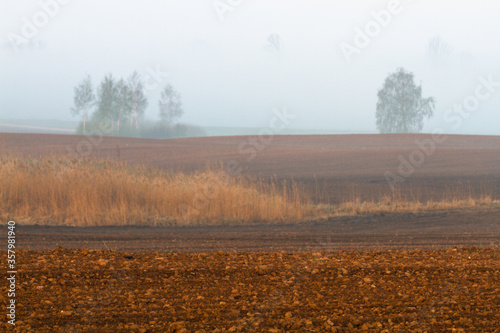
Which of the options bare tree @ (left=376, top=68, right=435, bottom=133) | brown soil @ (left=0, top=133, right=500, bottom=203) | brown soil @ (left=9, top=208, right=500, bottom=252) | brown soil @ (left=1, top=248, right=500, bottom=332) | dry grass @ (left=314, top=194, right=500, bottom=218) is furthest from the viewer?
bare tree @ (left=376, top=68, right=435, bottom=133)

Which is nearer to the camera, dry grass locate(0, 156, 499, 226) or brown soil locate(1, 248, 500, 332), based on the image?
brown soil locate(1, 248, 500, 332)

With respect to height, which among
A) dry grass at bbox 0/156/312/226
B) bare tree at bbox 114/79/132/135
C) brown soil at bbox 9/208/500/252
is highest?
bare tree at bbox 114/79/132/135

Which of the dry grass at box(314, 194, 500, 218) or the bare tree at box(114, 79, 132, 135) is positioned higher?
the bare tree at box(114, 79, 132, 135)

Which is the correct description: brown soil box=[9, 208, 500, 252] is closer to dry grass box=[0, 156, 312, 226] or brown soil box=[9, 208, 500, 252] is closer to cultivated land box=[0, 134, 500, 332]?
cultivated land box=[0, 134, 500, 332]

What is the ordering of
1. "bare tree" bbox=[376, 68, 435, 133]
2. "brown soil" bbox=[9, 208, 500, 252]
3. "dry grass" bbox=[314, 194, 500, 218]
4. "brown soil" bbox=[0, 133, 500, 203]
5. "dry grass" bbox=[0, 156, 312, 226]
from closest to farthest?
1. "brown soil" bbox=[9, 208, 500, 252]
2. "dry grass" bbox=[0, 156, 312, 226]
3. "dry grass" bbox=[314, 194, 500, 218]
4. "brown soil" bbox=[0, 133, 500, 203]
5. "bare tree" bbox=[376, 68, 435, 133]

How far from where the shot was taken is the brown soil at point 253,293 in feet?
15.3

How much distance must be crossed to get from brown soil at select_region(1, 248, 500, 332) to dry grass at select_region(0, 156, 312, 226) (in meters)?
7.25

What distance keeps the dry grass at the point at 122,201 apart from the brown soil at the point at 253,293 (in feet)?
23.8

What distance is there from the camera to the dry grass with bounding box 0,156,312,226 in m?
15.1

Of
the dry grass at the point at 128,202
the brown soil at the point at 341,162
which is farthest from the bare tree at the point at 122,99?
the dry grass at the point at 128,202

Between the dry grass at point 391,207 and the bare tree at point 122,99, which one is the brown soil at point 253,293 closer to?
the dry grass at point 391,207

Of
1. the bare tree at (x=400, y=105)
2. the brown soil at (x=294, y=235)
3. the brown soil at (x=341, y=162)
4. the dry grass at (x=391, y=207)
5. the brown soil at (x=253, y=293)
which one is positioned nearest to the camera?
the brown soil at (x=253, y=293)

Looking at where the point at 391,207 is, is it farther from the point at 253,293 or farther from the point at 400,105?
the point at 400,105

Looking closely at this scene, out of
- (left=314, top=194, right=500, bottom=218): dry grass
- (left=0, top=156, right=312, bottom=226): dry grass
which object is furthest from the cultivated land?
(left=314, top=194, right=500, bottom=218): dry grass
